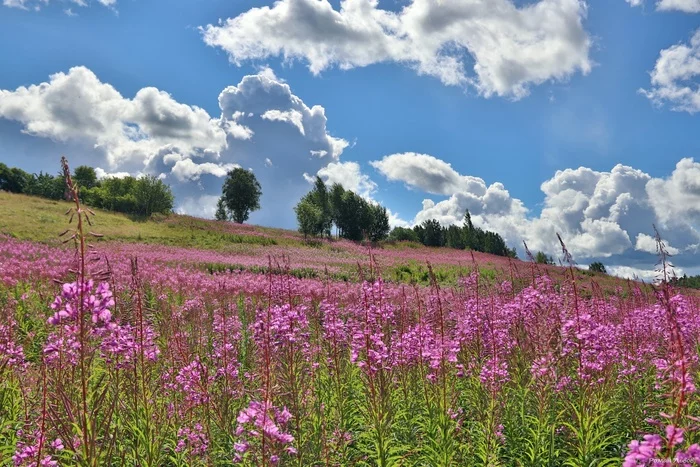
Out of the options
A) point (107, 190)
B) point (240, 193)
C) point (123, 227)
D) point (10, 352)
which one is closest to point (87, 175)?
point (107, 190)

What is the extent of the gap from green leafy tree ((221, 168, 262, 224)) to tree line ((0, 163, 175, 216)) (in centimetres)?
972

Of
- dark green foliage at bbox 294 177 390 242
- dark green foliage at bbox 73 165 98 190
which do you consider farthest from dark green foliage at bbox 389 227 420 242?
dark green foliage at bbox 73 165 98 190

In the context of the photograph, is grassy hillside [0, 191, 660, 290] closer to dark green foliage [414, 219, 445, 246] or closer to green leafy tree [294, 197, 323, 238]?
green leafy tree [294, 197, 323, 238]

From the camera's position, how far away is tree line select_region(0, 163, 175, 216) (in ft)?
174

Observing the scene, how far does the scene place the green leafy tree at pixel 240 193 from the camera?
72438 millimetres

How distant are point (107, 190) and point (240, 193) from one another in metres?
21.4

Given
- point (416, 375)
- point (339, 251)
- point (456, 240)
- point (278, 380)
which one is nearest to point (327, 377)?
point (416, 375)

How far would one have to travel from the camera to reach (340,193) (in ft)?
212

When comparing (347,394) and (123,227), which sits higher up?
(123,227)

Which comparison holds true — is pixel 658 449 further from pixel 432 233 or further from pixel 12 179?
pixel 12 179

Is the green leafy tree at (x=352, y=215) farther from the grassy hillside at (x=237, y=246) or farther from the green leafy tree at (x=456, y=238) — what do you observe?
the grassy hillside at (x=237, y=246)

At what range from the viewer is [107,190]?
242ft

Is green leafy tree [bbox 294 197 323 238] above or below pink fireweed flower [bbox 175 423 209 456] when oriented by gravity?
above

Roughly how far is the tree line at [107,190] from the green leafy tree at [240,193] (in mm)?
9723
